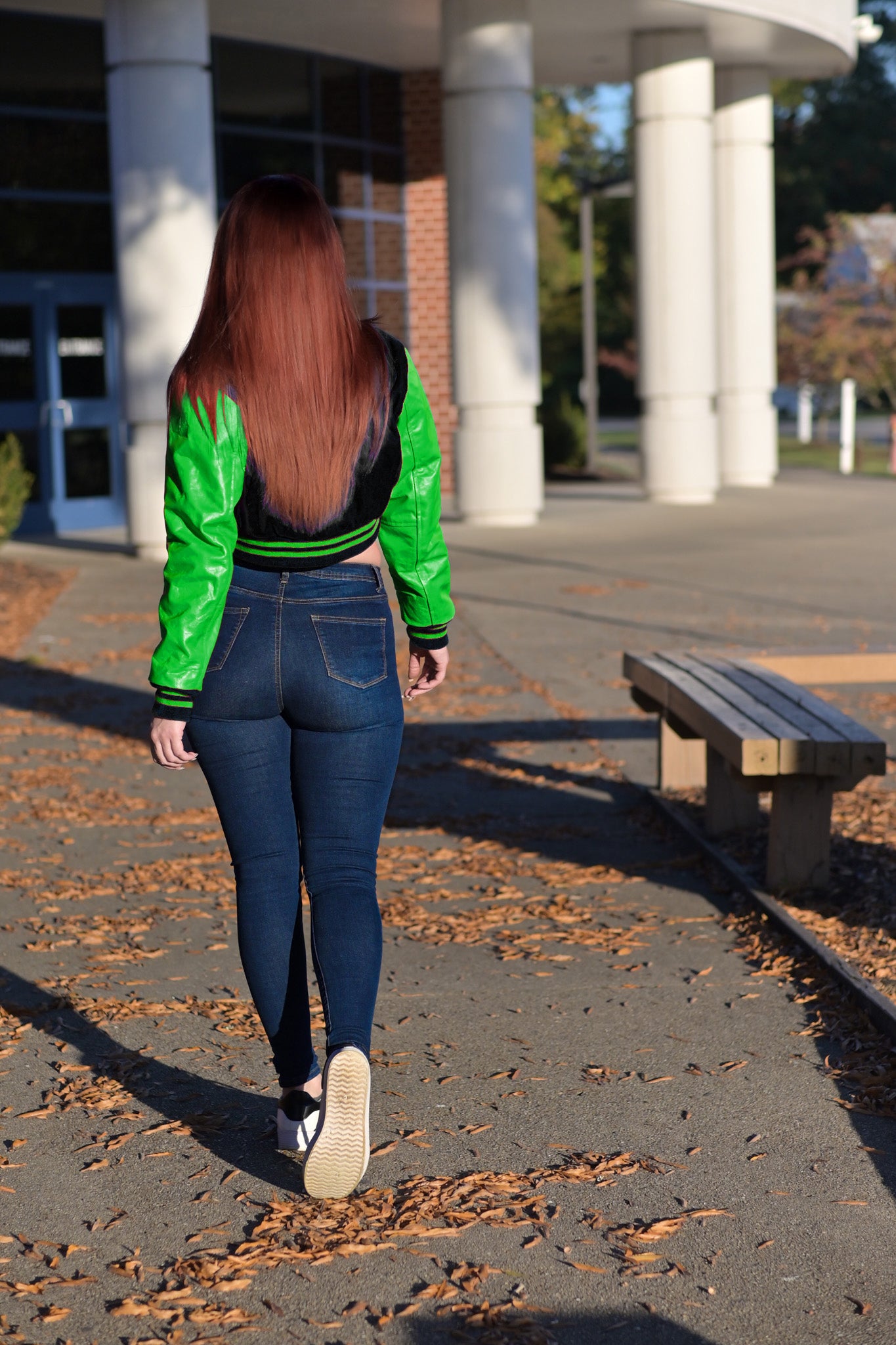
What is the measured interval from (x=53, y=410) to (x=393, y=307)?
5.16 metres

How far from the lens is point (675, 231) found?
65.1 ft

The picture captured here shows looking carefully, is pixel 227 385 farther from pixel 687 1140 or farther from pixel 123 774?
pixel 123 774

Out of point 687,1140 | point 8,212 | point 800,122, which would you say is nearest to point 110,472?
point 8,212

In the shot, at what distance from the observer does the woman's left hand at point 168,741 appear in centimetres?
316

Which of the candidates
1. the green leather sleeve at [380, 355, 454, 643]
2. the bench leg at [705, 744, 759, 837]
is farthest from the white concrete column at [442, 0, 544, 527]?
the green leather sleeve at [380, 355, 454, 643]

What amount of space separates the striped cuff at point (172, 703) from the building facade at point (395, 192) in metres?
12.5

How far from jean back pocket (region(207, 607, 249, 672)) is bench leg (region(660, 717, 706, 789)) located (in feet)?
12.9

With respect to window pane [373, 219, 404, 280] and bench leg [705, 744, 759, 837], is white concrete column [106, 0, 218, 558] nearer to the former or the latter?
window pane [373, 219, 404, 280]

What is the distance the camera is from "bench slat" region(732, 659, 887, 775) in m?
4.99

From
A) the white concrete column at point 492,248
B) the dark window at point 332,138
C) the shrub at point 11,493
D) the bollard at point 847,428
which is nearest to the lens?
the shrub at point 11,493

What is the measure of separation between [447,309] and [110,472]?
17.3 feet

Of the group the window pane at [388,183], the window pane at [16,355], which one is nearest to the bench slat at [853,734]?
the window pane at [16,355]

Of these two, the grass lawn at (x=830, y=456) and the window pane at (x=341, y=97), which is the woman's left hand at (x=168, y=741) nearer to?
the window pane at (x=341, y=97)

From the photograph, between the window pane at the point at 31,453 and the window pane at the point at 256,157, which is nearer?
the window pane at the point at 31,453
